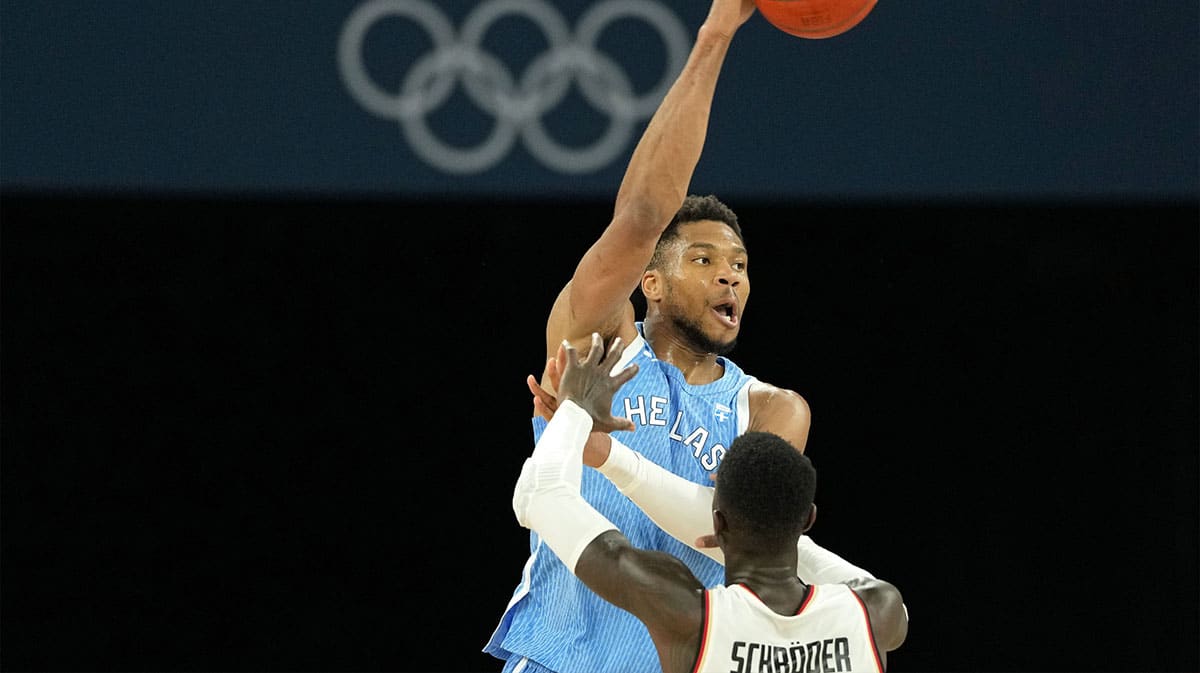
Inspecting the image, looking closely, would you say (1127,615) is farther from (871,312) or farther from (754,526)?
(754,526)

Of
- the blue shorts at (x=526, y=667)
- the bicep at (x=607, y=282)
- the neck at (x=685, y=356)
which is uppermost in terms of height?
the neck at (x=685, y=356)

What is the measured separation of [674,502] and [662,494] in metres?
0.04

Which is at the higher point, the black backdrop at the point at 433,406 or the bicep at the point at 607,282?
the black backdrop at the point at 433,406

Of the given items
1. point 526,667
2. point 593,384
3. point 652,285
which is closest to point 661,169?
point 593,384

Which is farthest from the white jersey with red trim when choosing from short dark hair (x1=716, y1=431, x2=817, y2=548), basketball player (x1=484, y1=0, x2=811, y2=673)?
basketball player (x1=484, y1=0, x2=811, y2=673)

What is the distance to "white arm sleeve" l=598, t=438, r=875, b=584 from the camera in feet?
13.3

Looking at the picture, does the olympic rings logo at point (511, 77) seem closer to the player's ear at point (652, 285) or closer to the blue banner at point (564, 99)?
the blue banner at point (564, 99)

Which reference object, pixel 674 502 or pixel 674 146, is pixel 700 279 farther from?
pixel 674 502

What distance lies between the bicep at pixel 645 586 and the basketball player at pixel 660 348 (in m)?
0.41

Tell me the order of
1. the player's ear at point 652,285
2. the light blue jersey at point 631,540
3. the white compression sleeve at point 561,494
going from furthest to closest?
1. the player's ear at point 652,285
2. the light blue jersey at point 631,540
3. the white compression sleeve at point 561,494

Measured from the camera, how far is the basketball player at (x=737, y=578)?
3.58m

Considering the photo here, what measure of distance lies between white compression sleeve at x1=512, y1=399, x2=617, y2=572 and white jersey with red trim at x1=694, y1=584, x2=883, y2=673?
0.33 meters

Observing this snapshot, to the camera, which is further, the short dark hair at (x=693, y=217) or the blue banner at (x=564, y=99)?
the blue banner at (x=564, y=99)

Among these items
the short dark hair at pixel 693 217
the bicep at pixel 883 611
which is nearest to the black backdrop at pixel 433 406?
the short dark hair at pixel 693 217
